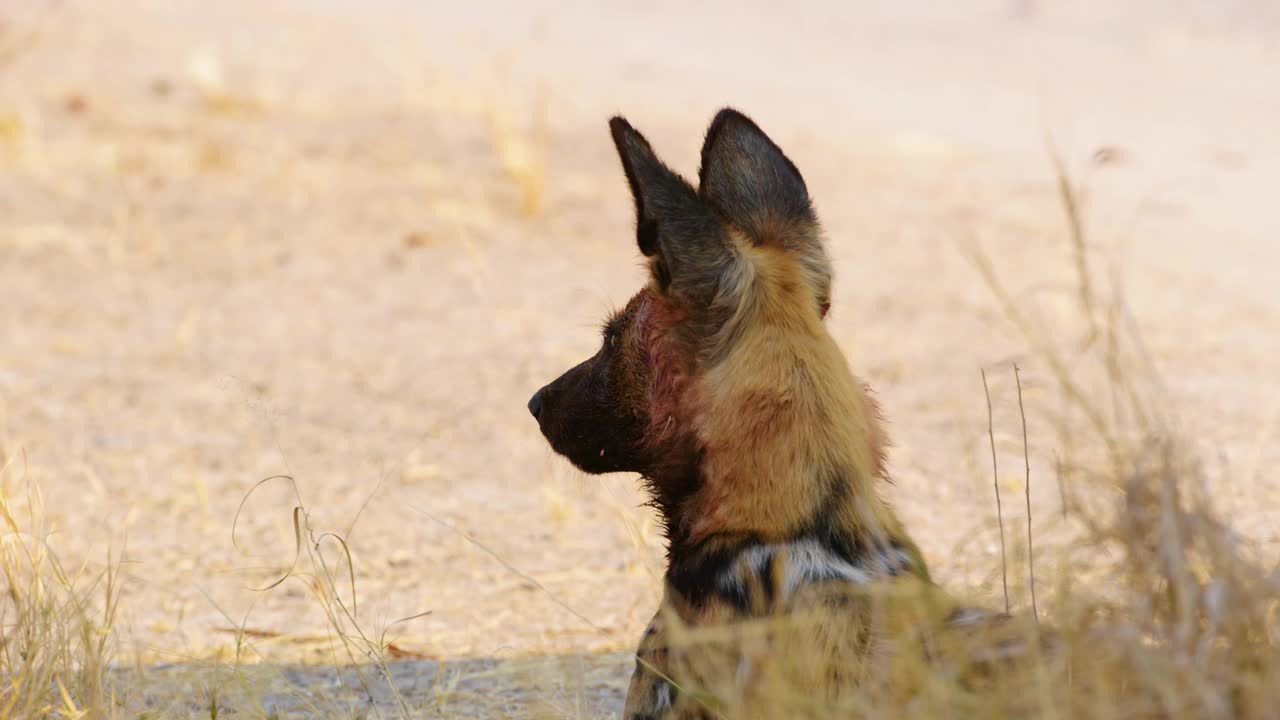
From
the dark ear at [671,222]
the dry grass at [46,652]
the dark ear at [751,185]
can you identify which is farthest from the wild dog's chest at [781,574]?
the dry grass at [46,652]

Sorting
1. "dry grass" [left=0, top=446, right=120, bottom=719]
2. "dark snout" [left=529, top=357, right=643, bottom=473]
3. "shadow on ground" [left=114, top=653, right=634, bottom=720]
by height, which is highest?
"dark snout" [left=529, top=357, right=643, bottom=473]

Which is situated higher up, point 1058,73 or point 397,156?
point 1058,73

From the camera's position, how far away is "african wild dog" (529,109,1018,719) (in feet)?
8.54

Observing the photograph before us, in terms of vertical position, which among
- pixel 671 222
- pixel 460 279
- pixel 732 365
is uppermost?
pixel 460 279

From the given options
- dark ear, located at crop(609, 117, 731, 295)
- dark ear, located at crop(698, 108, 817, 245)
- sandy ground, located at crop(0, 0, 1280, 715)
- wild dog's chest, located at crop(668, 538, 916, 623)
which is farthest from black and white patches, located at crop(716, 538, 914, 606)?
dark ear, located at crop(698, 108, 817, 245)

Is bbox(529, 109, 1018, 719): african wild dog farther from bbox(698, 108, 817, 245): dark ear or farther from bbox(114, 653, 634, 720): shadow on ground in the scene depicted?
bbox(114, 653, 634, 720): shadow on ground

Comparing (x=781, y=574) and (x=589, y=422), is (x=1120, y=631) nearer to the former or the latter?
(x=781, y=574)

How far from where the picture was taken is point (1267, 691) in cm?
208

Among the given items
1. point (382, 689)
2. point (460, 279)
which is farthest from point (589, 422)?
point (460, 279)

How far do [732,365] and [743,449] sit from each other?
0.14 metres

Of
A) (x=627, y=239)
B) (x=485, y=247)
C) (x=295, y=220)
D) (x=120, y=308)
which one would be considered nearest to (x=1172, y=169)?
(x=627, y=239)

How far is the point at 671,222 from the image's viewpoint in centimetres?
264

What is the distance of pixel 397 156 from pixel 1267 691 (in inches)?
352

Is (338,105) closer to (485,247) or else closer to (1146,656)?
(485,247)
